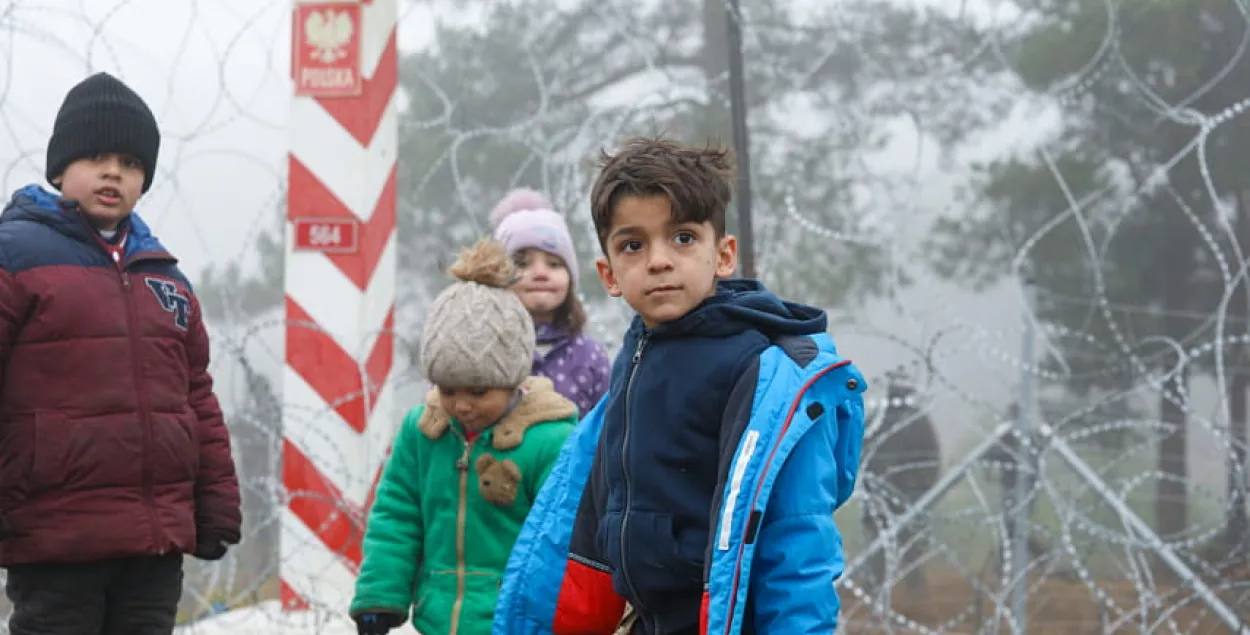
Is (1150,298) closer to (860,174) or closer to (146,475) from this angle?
(860,174)

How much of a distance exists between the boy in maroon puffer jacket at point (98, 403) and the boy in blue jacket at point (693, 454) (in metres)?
0.95

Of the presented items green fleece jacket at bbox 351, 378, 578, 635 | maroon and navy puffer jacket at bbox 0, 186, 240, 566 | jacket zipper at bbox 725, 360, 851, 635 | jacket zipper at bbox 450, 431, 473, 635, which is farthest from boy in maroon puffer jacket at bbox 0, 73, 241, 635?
jacket zipper at bbox 725, 360, 851, 635

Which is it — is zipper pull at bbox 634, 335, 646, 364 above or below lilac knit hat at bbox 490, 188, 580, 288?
below

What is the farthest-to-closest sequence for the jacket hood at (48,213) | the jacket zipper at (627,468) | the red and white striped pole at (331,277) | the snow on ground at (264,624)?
the red and white striped pole at (331,277) < the snow on ground at (264,624) < the jacket hood at (48,213) < the jacket zipper at (627,468)

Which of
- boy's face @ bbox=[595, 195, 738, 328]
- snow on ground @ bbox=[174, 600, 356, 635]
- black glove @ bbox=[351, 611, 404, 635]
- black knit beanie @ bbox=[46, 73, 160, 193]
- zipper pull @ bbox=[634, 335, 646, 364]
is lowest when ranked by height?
snow on ground @ bbox=[174, 600, 356, 635]

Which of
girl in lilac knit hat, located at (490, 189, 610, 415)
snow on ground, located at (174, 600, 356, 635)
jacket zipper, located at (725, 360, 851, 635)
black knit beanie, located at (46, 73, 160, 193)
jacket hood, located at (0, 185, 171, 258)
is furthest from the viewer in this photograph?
snow on ground, located at (174, 600, 356, 635)

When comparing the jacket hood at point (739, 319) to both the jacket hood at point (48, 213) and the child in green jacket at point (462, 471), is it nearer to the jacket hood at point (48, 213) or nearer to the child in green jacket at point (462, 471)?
the child in green jacket at point (462, 471)


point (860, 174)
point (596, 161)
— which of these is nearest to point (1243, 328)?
point (860, 174)

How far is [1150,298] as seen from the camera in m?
4.25

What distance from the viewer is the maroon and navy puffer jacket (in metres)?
2.78

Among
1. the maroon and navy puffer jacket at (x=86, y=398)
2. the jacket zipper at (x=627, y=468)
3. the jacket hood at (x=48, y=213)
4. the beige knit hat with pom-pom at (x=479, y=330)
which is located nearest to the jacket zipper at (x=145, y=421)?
the maroon and navy puffer jacket at (x=86, y=398)

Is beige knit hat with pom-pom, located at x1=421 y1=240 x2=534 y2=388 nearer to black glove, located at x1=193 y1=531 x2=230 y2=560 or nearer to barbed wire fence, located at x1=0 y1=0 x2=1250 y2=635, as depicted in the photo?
black glove, located at x1=193 y1=531 x2=230 y2=560

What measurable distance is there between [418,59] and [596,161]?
7.92 ft

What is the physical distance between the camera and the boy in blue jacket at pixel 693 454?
192 cm
